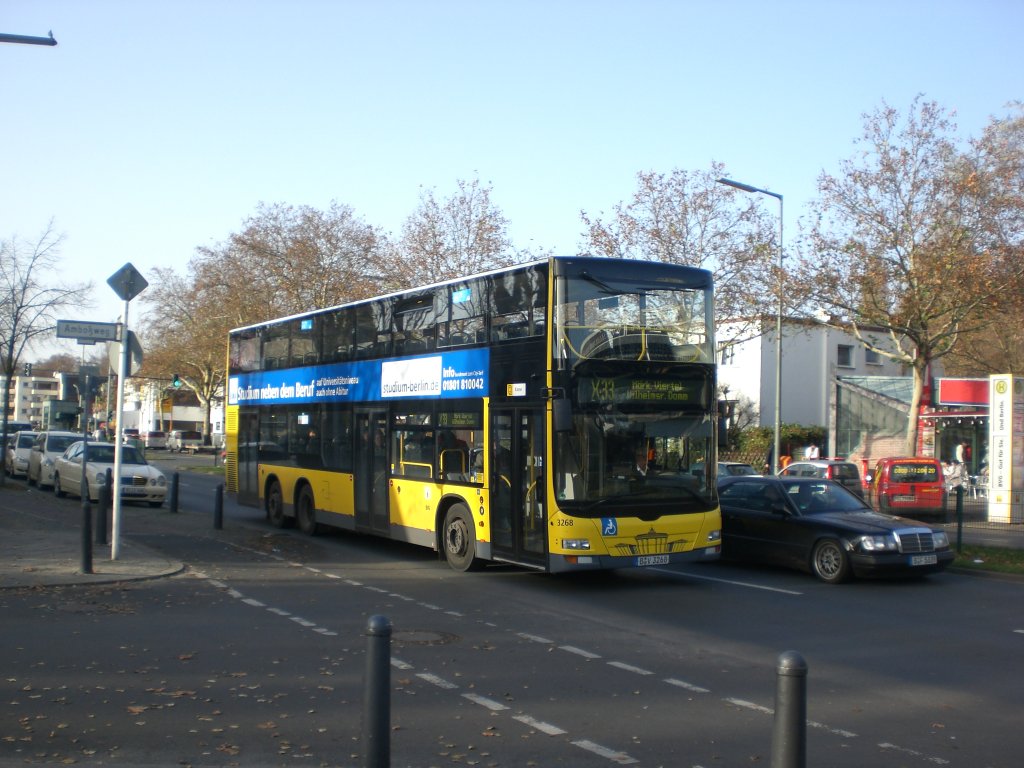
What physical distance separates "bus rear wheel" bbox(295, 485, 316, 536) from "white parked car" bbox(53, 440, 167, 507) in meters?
6.34

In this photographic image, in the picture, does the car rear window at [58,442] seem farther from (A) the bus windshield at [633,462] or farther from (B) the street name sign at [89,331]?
(A) the bus windshield at [633,462]

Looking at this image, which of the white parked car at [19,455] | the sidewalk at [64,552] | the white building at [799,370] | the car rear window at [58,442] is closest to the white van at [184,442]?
the white parked car at [19,455]

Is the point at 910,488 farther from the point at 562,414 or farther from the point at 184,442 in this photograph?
the point at 184,442

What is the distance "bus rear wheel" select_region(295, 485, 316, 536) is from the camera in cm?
1958

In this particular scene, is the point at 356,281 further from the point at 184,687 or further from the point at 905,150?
the point at 184,687

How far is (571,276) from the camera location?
Answer: 12938mm

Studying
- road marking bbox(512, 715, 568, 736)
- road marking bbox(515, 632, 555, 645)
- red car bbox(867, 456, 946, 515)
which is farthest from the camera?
red car bbox(867, 456, 946, 515)

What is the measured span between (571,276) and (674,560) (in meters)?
3.96

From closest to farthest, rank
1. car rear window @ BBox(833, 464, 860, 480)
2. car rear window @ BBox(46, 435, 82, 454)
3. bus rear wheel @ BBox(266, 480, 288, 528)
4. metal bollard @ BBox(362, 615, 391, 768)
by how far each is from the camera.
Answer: metal bollard @ BBox(362, 615, 391, 768) < bus rear wheel @ BBox(266, 480, 288, 528) < car rear window @ BBox(833, 464, 860, 480) < car rear window @ BBox(46, 435, 82, 454)

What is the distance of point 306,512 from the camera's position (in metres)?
19.8

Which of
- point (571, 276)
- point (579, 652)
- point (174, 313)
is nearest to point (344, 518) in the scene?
point (571, 276)

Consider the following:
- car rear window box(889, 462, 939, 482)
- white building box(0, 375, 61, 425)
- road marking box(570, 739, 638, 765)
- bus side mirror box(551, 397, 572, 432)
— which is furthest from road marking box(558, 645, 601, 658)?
white building box(0, 375, 61, 425)

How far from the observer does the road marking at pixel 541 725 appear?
22.3ft

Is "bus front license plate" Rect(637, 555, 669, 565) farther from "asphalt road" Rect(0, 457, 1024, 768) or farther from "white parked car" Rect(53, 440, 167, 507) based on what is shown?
"white parked car" Rect(53, 440, 167, 507)
